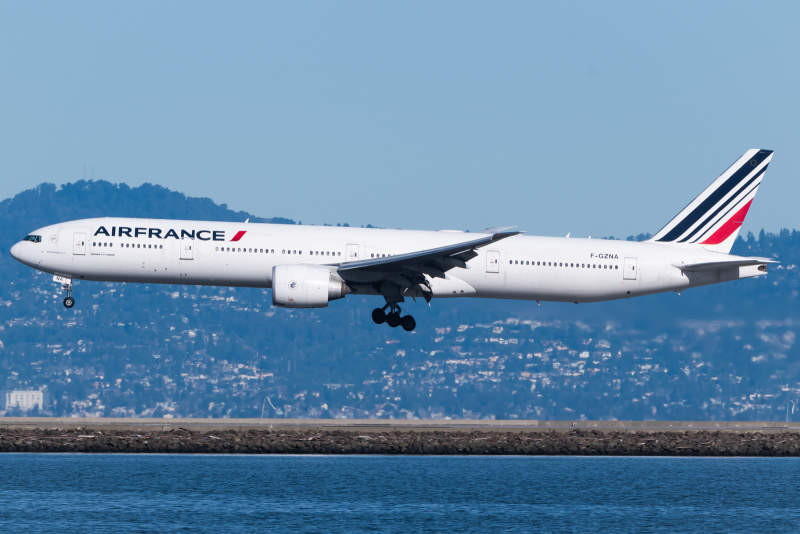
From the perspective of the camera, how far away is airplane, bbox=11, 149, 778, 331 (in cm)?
4381

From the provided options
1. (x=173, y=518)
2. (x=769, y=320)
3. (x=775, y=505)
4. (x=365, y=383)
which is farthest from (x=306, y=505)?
(x=365, y=383)

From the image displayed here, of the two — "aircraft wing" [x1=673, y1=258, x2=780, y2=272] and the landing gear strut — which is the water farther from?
"aircraft wing" [x1=673, y1=258, x2=780, y2=272]

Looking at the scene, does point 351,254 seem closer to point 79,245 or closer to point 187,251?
point 187,251

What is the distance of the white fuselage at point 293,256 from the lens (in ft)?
146

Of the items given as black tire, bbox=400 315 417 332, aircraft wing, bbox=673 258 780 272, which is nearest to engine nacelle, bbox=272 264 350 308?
black tire, bbox=400 315 417 332

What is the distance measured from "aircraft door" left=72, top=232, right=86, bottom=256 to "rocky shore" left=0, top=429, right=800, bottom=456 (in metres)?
16.2

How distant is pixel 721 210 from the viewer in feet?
168

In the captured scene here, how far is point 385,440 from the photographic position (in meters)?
58.5

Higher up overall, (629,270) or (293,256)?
(293,256)

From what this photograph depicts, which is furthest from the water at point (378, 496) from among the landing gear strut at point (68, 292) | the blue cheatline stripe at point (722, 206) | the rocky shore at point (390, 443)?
the blue cheatline stripe at point (722, 206)

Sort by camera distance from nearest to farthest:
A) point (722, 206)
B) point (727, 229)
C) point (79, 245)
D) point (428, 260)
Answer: point (428, 260) → point (79, 245) → point (727, 229) → point (722, 206)

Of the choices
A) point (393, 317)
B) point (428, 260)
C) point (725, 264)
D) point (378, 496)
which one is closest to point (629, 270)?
point (725, 264)

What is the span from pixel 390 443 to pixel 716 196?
857 inches

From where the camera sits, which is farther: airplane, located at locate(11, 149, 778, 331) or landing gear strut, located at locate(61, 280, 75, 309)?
landing gear strut, located at locate(61, 280, 75, 309)
